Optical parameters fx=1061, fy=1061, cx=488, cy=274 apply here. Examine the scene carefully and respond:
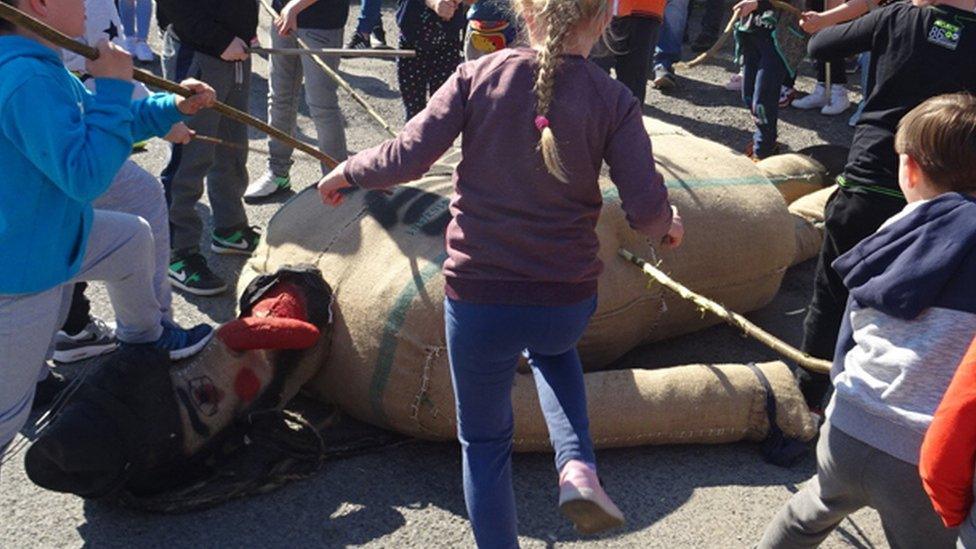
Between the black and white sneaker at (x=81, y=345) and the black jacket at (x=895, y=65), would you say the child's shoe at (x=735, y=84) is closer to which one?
the black jacket at (x=895, y=65)

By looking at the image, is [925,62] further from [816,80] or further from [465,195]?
[816,80]

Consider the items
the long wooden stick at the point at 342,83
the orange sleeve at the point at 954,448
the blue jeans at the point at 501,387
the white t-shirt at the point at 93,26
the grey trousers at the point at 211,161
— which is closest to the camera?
the orange sleeve at the point at 954,448

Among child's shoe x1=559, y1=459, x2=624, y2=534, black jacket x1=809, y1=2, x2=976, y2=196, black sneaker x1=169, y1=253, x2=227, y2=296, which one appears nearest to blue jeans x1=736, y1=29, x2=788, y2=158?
black jacket x1=809, y1=2, x2=976, y2=196

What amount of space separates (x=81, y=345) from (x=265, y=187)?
1.77 metres

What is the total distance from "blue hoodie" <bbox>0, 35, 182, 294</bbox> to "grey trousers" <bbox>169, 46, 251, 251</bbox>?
1.60 metres

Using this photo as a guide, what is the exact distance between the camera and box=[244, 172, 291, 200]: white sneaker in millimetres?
5426

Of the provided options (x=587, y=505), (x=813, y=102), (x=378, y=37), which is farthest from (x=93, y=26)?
(x=813, y=102)

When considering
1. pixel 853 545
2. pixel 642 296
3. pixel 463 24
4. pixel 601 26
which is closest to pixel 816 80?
pixel 463 24

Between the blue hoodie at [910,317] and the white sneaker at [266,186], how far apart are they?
365 cm

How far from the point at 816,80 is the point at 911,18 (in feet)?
16.7

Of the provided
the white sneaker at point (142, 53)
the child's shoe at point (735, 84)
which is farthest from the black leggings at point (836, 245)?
the white sneaker at point (142, 53)

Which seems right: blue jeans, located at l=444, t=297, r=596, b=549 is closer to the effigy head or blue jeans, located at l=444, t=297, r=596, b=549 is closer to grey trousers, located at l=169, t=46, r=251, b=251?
the effigy head

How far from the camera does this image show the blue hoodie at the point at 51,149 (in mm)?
2447

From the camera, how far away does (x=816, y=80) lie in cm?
809
